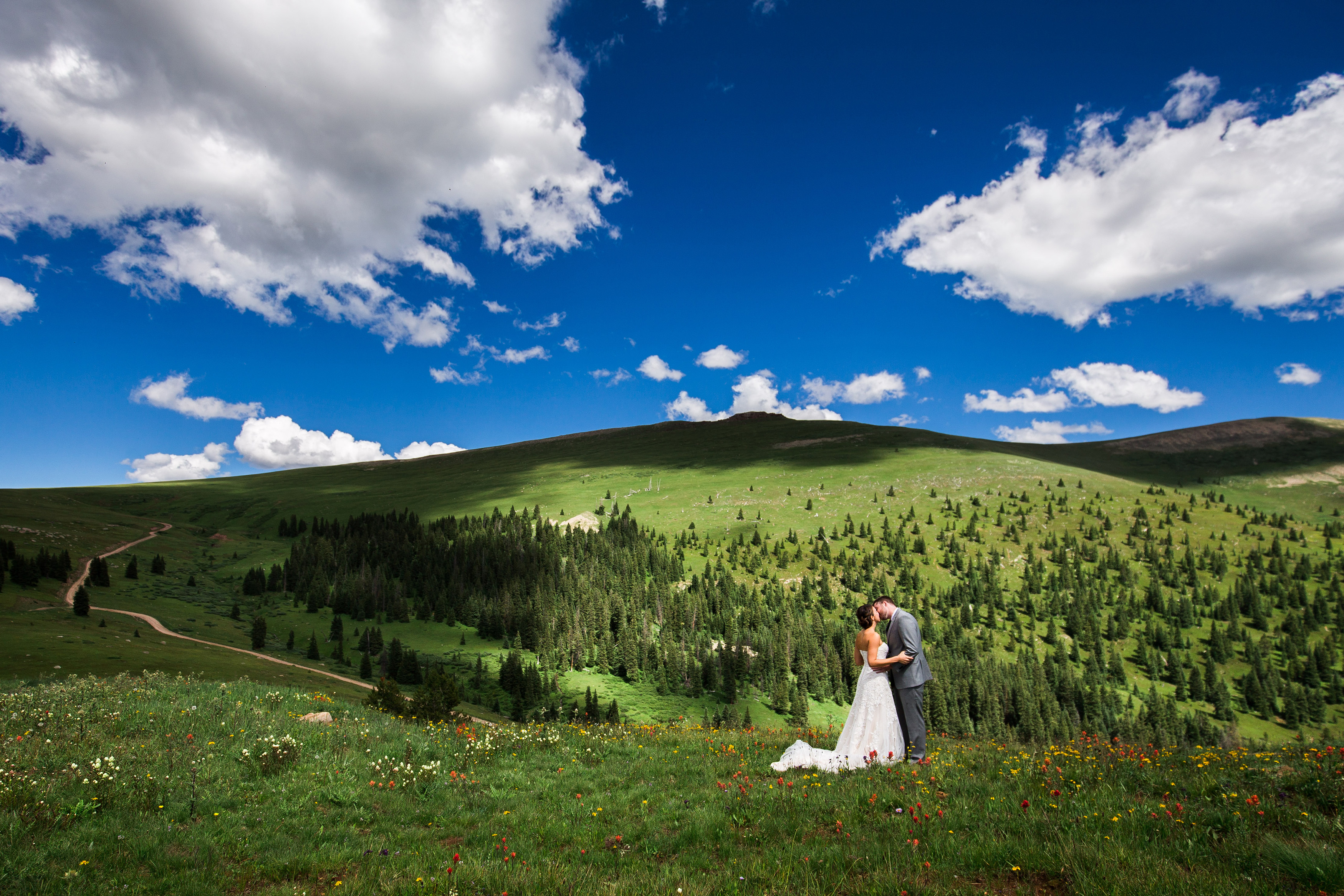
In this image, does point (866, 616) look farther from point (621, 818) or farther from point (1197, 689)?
point (1197, 689)

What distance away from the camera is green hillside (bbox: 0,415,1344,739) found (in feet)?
292

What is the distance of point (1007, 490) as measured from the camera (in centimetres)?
16850

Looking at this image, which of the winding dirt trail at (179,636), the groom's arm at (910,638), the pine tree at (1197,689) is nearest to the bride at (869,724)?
the groom's arm at (910,638)

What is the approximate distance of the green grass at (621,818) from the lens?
6.39 m

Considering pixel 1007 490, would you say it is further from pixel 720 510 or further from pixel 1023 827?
pixel 1023 827

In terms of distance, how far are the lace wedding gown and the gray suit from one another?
19 centimetres

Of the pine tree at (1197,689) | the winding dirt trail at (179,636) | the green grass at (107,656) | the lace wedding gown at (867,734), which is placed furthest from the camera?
the pine tree at (1197,689)

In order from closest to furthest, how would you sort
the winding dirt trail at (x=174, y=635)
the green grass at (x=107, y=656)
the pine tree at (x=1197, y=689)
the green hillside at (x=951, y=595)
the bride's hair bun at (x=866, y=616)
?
the bride's hair bun at (x=866, y=616) < the green grass at (x=107, y=656) < the winding dirt trail at (x=174, y=635) < the green hillside at (x=951, y=595) < the pine tree at (x=1197, y=689)

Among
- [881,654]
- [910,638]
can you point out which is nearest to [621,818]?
[881,654]

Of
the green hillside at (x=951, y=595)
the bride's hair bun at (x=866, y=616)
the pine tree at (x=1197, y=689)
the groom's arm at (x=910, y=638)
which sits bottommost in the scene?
the pine tree at (x=1197, y=689)

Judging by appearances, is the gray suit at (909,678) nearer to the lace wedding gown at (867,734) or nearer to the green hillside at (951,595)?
the lace wedding gown at (867,734)

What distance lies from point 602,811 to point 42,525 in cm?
19760

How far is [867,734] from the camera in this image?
12.4 metres

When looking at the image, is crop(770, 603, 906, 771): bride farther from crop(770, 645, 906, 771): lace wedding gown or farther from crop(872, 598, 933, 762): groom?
crop(872, 598, 933, 762): groom
